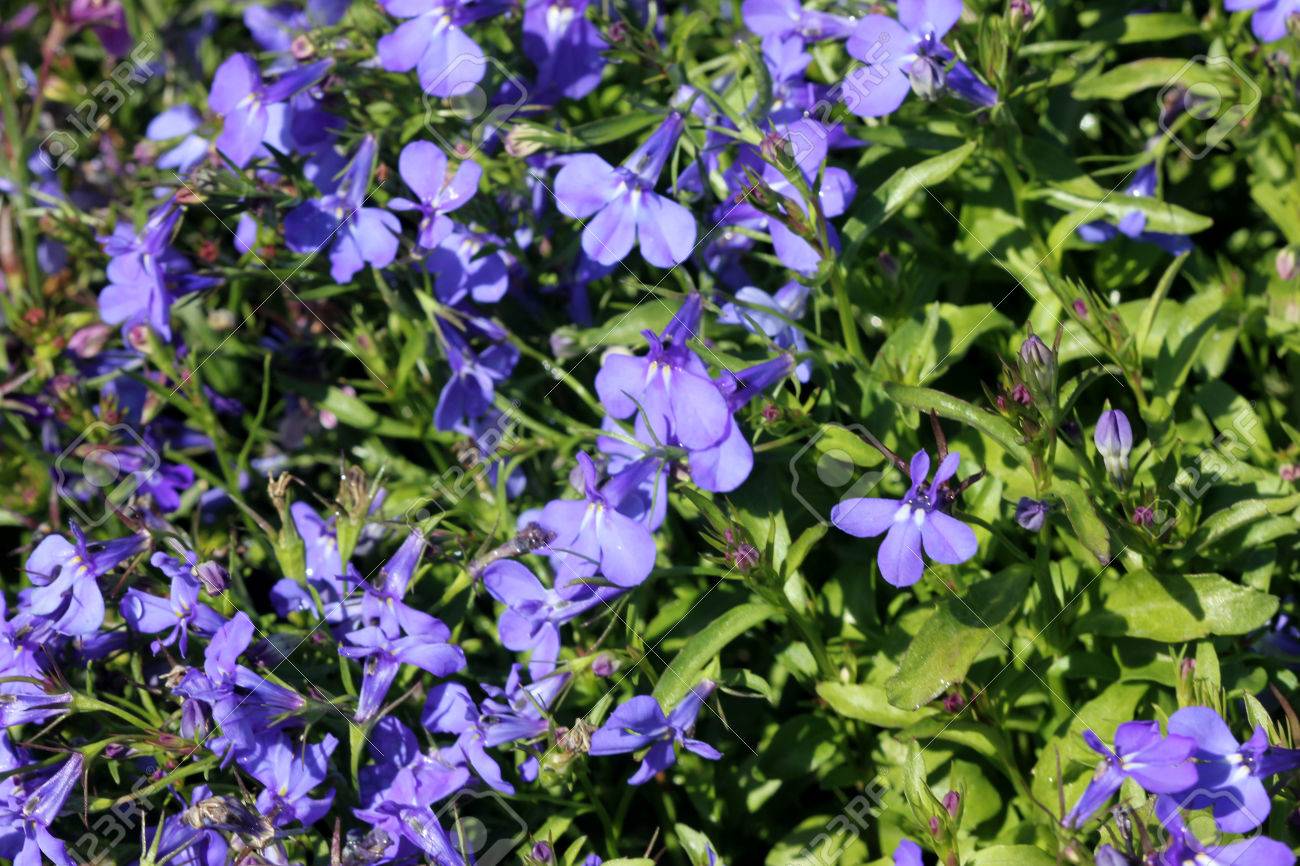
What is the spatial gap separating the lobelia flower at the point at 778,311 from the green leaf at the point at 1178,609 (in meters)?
0.68

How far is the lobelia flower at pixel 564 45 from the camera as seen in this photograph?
8.66 feet

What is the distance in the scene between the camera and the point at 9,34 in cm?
376

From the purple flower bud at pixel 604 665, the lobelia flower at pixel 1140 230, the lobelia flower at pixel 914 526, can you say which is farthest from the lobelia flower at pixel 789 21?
the purple flower bud at pixel 604 665

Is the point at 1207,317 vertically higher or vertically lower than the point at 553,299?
higher

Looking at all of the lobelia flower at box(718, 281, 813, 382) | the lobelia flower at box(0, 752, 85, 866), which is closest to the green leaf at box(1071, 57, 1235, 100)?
the lobelia flower at box(718, 281, 813, 382)

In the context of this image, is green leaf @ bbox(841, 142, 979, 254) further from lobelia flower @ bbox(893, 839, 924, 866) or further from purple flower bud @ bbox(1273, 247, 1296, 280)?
lobelia flower @ bbox(893, 839, 924, 866)

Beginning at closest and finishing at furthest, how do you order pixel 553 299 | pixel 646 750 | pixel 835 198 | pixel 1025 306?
1. pixel 646 750
2. pixel 835 198
3. pixel 1025 306
4. pixel 553 299

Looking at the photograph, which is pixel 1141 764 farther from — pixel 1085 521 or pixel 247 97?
pixel 247 97

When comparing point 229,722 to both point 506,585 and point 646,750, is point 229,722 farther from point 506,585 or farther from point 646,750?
point 646,750

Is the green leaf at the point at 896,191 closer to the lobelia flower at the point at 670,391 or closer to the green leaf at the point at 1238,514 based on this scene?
the lobelia flower at the point at 670,391

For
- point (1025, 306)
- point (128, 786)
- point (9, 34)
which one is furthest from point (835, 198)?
point (9, 34)

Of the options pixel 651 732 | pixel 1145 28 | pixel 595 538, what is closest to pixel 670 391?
pixel 595 538

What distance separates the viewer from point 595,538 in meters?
2.19

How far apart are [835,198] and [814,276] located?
0.80ft
